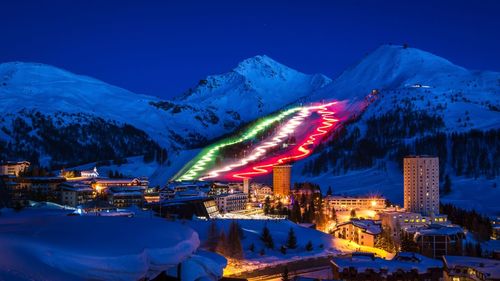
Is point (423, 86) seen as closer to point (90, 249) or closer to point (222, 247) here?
point (222, 247)

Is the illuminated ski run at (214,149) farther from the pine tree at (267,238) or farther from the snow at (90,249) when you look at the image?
the snow at (90,249)

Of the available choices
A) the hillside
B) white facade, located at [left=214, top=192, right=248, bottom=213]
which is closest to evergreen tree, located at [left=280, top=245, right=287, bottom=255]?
white facade, located at [left=214, top=192, right=248, bottom=213]

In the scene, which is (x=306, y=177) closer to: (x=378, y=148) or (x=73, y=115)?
(x=378, y=148)

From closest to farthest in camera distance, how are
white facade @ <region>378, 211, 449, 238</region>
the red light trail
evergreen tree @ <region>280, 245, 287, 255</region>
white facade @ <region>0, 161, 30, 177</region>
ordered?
evergreen tree @ <region>280, 245, 287, 255</region>
white facade @ <region>378, 211, 449, 238</region>
white facade @ <region>0, 161, 30, 177</region>
the red light trail

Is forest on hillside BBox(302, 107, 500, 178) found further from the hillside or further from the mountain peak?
the mountain peak

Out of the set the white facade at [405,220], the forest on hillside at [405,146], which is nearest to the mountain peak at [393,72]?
the forest on hillside at [405,146]

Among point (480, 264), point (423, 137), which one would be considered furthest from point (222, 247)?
point (423, 137)

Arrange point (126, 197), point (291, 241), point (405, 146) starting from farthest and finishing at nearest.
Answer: point (405, 146)
point (126, 197)
point (291, 241)
